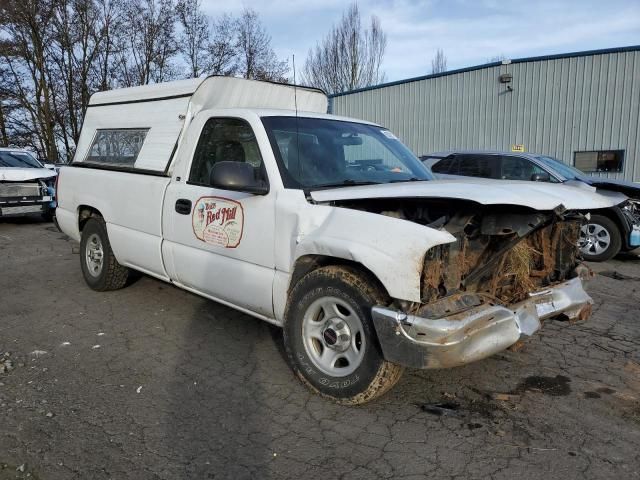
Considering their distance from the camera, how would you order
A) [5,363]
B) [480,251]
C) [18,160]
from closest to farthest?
1. [480,251]
2. [5,363]
3. [18,160]

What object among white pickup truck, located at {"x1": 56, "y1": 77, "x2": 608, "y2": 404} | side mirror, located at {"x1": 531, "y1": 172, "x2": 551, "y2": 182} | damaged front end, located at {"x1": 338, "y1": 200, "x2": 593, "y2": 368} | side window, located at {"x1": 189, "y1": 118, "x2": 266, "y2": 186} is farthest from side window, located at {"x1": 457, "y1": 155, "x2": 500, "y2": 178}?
side window, located at {"x1": 189, "y1": 118, "x2": 266, "y2": 186}

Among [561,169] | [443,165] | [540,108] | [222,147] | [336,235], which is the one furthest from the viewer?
[540,108]

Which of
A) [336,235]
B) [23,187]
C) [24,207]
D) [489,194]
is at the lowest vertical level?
[24,207]

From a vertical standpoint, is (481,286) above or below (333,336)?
above

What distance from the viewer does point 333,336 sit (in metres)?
3.26

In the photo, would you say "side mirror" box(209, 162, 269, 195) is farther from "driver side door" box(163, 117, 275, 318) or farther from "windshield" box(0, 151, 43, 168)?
"windshield" box(0, 151, 43, 168)

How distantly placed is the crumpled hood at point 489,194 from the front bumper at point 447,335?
2.15 feet

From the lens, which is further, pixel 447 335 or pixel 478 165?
pixel 478 165

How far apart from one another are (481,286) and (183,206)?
2.48 m

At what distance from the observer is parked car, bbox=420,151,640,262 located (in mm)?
8117

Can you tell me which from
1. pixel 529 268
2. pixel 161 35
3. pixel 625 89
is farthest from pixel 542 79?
pixel 161 35

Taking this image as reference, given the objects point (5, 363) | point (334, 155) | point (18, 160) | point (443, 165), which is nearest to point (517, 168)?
point (443, 165)

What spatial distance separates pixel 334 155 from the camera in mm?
4059

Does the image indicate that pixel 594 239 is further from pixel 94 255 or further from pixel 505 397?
pixel 94 255
